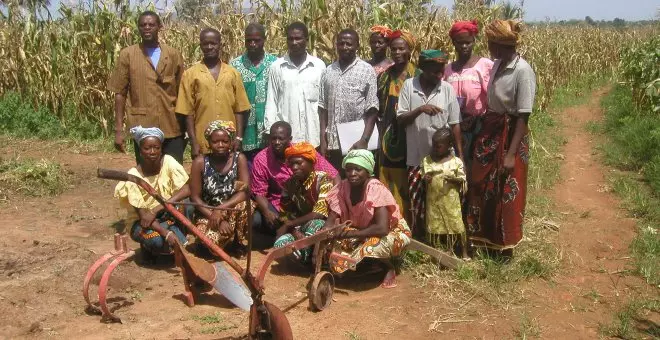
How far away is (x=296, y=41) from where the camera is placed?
5.68 metres

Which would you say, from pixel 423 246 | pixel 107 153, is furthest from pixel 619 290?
pixel 107 153

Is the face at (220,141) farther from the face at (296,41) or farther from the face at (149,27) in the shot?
the face at (149,27)

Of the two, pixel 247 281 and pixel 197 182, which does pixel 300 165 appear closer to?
pixel 197 182

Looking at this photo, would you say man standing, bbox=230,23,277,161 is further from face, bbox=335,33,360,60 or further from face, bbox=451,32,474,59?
face, bbox=451,32,474,59

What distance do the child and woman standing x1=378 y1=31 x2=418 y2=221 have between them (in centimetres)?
37

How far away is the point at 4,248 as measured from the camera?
5.39 metres

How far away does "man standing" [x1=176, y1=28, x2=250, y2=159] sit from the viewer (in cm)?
563

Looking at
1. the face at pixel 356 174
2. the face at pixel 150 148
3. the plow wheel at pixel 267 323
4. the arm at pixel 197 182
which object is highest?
the face at pixel 150 148

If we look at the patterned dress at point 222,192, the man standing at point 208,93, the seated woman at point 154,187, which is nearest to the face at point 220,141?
the patterned dress at point 222,192

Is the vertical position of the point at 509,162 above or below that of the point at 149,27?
below

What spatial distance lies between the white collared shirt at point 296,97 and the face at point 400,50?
716mm

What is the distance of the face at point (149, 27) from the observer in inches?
223

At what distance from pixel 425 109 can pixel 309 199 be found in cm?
112

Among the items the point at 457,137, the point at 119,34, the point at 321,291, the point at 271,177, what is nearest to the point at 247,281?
the point at 321,291
